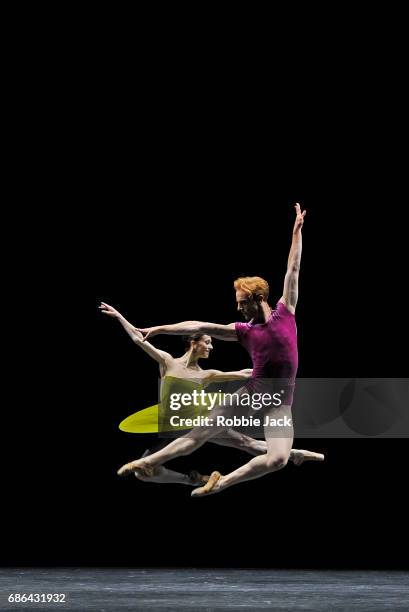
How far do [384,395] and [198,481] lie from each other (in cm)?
237

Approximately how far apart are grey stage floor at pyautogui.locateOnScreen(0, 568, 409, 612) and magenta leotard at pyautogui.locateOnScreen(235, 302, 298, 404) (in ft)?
4.38

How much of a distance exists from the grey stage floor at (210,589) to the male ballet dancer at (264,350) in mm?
859

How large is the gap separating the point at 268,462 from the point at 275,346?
2.06 ft

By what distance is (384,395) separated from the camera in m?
8.77

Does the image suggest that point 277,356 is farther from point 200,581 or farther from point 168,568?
point 168,568

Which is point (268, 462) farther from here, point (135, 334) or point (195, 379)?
point (135, 334)

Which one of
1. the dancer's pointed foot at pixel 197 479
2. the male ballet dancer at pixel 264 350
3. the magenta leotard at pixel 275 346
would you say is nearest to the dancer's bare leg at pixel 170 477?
the dancer's pointed foot at pixel 197 479

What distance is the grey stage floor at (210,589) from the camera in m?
6.94

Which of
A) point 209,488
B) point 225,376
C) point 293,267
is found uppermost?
point 293,267

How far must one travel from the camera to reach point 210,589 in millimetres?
7812

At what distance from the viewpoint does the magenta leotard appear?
21.5 ft

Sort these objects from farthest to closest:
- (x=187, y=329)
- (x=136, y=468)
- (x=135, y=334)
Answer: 1. (x=135, y=334)
2. (x=136, y=468)
3. (x=187, y=329)
